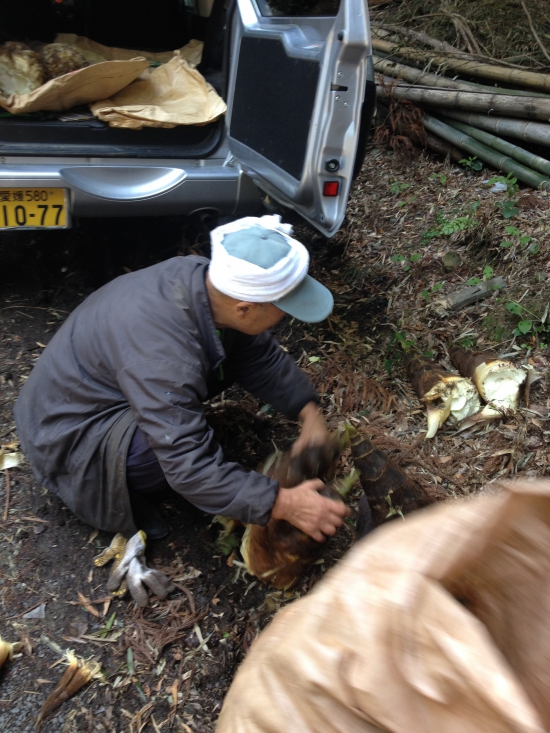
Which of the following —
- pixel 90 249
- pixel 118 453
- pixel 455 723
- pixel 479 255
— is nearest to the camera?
pixel 455 723

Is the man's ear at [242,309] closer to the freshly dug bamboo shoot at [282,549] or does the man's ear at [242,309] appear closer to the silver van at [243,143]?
the freshly dug bamboo shoot at [282,549]

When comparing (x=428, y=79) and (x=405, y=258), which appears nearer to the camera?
(x=405, y=258)

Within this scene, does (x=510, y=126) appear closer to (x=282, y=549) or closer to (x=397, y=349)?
(x=397, y=349)

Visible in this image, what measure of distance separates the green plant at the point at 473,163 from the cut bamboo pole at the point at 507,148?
152mm

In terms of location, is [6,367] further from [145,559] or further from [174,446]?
[174,446]

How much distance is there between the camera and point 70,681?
6.97 feet

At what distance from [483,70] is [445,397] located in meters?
3.77

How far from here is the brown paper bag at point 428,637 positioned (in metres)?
0.63

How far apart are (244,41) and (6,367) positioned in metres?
2.41

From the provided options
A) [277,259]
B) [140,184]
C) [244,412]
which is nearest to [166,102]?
[140,184]

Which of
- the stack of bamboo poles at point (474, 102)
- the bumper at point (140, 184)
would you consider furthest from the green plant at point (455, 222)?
the bumper at point (140, 184)

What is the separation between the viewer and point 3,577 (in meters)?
2.46

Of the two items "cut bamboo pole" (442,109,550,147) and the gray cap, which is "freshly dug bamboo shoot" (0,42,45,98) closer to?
the gray cap

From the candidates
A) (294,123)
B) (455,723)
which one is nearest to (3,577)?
(455,723)
